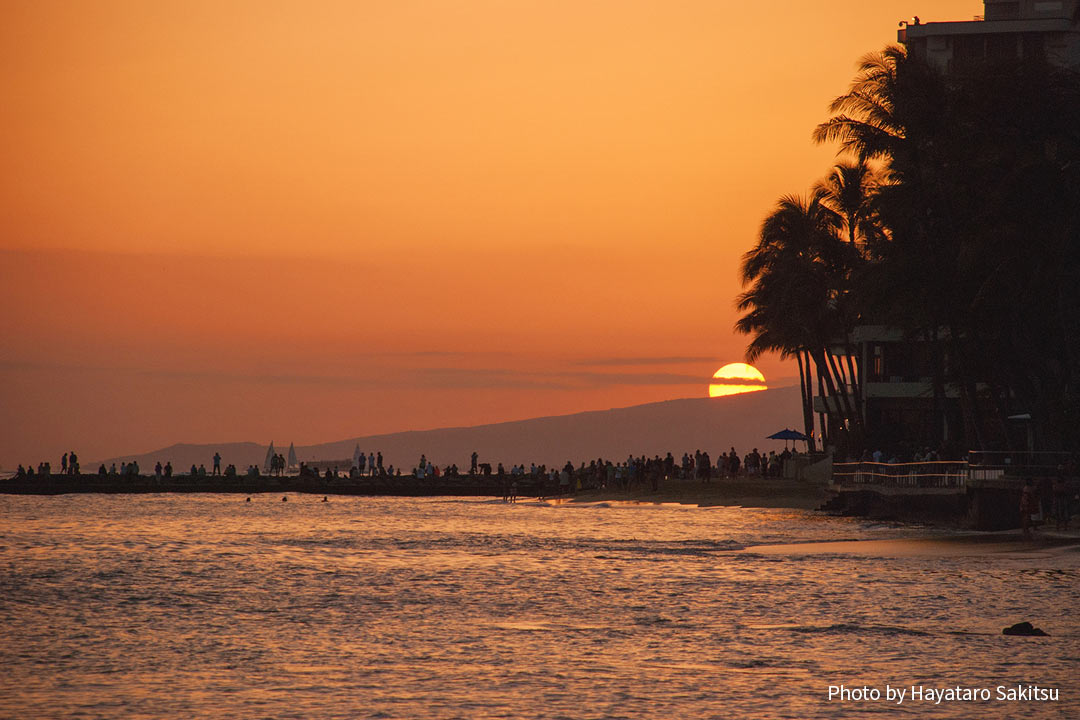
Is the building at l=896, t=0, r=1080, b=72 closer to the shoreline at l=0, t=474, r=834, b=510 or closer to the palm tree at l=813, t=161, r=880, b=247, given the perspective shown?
the palm tree at l=813, t=161, r=880, b=247

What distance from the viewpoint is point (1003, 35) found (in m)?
65.9

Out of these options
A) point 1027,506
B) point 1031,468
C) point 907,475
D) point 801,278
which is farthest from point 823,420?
point 1027,506

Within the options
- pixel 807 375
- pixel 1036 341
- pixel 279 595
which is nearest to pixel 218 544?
pixel 279 595

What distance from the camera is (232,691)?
42.3ft

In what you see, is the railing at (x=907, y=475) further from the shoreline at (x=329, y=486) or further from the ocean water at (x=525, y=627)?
the shoreline at (x=329, y=486)

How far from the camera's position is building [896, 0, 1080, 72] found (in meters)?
65.0

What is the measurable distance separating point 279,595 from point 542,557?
8.64 meters

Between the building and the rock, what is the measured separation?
53.3 meters

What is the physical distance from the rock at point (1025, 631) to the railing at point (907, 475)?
23086 mm

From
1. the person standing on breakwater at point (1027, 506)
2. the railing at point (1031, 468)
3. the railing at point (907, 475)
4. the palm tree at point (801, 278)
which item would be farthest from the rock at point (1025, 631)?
the palm tree at point (801, 278)

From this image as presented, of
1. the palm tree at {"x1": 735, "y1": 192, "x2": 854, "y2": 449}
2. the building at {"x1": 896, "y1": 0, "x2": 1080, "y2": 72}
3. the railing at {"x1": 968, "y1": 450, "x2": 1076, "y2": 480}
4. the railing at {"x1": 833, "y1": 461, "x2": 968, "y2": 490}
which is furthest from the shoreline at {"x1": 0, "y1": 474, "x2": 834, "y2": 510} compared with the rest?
the railing at {"x1": 968, "y1": 450, "x2": 1076, "y2": 480}

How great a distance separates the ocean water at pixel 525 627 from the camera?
12.4m

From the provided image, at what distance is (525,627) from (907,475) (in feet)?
90.5

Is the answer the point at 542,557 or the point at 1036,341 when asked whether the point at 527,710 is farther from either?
the point at 1036,341
